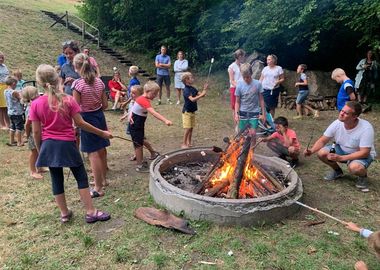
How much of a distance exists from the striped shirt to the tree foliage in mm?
8355

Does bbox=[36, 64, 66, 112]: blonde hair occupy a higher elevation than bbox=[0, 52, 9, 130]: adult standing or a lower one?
higher

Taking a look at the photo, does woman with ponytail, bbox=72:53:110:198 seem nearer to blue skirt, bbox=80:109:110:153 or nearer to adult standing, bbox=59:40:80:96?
blue skirt, bbox=80:109:110:153

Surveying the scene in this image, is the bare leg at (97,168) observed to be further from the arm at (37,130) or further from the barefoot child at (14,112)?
the barefoot child at (14,112)

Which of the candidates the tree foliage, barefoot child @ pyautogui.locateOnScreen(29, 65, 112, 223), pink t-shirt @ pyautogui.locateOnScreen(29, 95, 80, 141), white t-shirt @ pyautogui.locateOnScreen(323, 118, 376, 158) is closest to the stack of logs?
the tree foliage

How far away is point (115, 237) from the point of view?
13.2 feet

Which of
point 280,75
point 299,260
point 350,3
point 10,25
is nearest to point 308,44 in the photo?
point 350,3

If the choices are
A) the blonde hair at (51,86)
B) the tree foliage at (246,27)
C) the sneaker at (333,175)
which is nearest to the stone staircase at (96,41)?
the tree foliage at (246,27)

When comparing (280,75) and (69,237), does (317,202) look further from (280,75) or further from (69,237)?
(280,75)

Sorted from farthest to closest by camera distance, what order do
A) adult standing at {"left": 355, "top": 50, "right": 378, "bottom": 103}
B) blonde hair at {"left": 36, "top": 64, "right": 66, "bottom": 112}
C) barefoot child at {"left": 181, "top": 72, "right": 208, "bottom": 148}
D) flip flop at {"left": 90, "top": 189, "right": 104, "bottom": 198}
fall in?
1. adult standing at {"left": 355, "top": 50, "right": 378, "bottom": 103}
2. barefoot child at {"left": 181, "top": 72, "right": 208, "bottom": 148}
3. flip flop at {"left": 90, "top": 189, "right": 104, "bottom": 198}
4. blonde hair at {"left": 36, "top": 64, "right": 66, "bottom": 112}

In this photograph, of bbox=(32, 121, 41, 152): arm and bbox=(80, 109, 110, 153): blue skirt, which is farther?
bbox=(80, 109, 110, 153): blue skirt

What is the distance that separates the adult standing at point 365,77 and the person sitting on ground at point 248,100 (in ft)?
23.2

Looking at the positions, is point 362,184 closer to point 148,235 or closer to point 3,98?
point 148,235

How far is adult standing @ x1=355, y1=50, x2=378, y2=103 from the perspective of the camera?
39.0 ft

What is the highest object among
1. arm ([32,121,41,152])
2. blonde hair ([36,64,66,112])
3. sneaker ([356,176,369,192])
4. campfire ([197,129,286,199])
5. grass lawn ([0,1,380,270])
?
blonde hair ([36,64,66,112])
